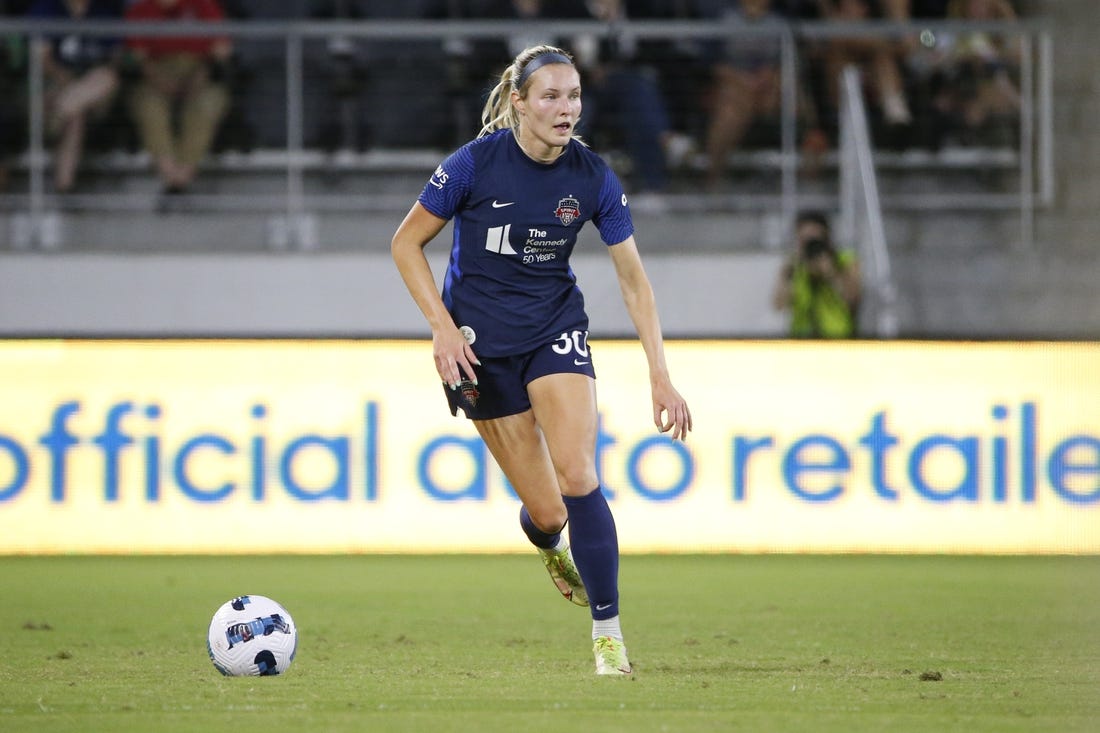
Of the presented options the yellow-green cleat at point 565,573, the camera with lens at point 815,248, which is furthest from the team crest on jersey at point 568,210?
the camera with lens at point 815,248

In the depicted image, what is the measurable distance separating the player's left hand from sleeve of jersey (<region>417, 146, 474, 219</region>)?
3.09ft

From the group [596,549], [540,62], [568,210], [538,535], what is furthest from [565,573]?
[540,62]

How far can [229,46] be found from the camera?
14.4 meters

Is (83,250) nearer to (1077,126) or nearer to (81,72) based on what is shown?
(81,72)

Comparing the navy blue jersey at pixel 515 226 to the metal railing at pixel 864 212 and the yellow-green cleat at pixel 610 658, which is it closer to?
the yellow-green cleat at pixel 610 658

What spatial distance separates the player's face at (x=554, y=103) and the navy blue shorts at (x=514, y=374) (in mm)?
710

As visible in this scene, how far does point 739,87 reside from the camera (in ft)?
47.1

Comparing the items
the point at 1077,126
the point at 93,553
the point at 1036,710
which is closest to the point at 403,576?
the point at 93,553

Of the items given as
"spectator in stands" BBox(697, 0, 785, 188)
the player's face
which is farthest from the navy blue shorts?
"spectator in stands" BBox(697, 0, 785, 188)

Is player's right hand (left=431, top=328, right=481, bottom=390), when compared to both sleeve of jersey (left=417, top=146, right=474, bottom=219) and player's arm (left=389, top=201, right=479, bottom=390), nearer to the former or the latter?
player's arm (left=389, top=201, right=479, bottom=390)

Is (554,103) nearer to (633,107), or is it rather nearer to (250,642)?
(250,642)

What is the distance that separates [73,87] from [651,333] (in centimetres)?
919

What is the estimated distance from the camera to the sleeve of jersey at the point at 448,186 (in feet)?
20.6

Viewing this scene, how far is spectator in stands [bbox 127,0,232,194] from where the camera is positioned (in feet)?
46.6
